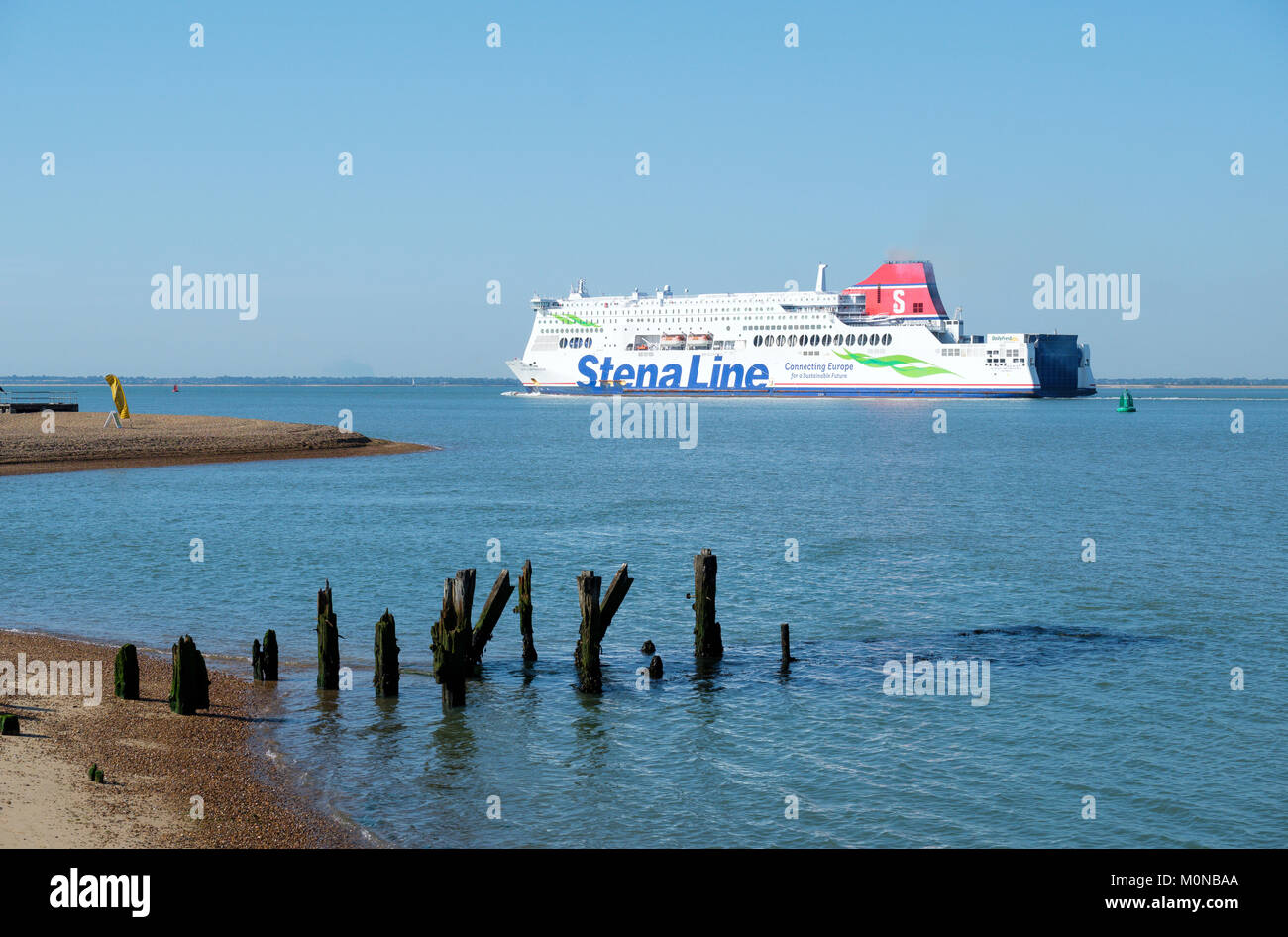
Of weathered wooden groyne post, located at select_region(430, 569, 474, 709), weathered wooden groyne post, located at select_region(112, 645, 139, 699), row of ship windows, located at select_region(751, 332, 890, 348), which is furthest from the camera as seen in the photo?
row of ship windows, located at select_region(751, 332, 890, 348)

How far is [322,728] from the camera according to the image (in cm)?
1198

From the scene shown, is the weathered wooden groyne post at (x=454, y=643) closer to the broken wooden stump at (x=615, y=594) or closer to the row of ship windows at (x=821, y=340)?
the broken wooden stump at (x=615, y=594)

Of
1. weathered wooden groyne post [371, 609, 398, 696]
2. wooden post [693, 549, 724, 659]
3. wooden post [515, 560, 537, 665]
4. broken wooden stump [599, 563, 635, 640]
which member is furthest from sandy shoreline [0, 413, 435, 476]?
wooden post [693, 549, 724, 659]

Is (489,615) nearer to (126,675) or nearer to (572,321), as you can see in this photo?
(126,675)

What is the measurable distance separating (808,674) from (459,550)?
39.4ft

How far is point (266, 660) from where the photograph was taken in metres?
13.6

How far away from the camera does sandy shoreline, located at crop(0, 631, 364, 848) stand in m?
8.43

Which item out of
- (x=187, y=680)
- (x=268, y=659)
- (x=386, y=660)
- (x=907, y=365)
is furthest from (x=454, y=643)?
(x=907, y=365)

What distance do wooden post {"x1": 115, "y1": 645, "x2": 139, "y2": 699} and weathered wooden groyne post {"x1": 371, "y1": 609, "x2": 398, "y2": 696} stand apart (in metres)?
2.67

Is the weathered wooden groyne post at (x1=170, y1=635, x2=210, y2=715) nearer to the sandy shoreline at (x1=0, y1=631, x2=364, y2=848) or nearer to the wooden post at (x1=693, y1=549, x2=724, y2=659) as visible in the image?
the sandy shoreline at (x1=0, y1=631, x2=364, y2=848)

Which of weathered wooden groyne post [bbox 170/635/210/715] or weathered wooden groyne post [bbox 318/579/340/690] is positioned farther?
weathered wooden groyne post [bbox 318/579/340/690]

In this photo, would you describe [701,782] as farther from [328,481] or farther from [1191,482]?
[1191,482]

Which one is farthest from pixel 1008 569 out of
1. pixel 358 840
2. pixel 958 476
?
pixel 958 476

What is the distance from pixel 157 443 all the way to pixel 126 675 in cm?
3791
